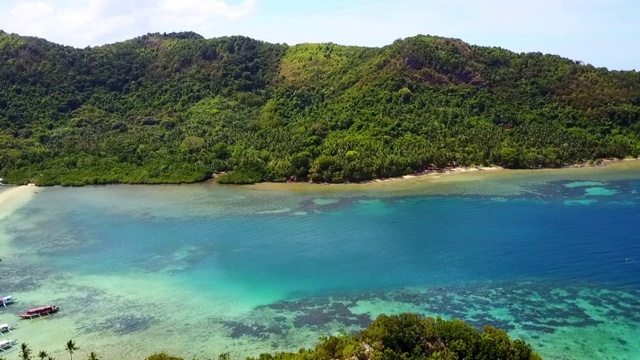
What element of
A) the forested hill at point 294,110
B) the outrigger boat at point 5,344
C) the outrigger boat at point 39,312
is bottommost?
the outrigger boat at point 5,344

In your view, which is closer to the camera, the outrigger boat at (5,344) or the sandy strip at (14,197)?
the outrigger boat at (5,344)

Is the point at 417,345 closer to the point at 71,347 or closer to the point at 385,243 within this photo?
the point at 71,347

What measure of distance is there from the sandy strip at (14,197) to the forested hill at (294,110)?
12.4 feet

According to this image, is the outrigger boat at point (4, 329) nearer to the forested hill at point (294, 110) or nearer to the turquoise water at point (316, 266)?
the turquoise water at point (316, 266)

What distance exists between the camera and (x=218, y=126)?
352 feet

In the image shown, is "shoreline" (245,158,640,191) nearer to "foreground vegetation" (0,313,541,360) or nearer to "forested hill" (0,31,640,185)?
"forested hill" (0,31,640,185)

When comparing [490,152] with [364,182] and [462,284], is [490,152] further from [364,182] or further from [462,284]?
[462,284]

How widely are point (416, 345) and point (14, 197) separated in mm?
70333

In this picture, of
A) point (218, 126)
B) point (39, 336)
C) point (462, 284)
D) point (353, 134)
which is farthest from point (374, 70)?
point (39, 336)

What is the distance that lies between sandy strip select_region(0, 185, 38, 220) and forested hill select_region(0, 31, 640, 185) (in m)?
3.78

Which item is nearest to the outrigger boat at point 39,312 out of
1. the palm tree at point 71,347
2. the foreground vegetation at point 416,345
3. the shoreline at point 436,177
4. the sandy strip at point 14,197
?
the palm tree at point 71,347

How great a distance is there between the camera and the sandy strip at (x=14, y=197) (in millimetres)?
72000

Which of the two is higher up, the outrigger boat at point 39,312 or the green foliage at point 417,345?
the green foliage at point 417,345

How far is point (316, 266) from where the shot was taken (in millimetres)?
49438
